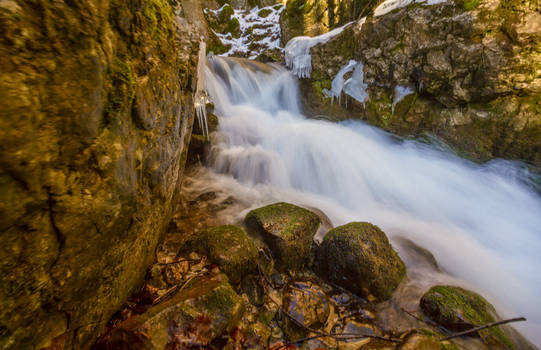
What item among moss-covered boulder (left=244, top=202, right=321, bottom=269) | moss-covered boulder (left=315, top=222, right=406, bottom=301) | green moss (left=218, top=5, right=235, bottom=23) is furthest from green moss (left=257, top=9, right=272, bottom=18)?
moss-covered boulder (left=315, top=222, right=406, bottom=301)

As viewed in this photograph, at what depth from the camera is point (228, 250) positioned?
87.3 inches

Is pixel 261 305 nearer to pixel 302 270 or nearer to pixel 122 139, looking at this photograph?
pixel 302 270

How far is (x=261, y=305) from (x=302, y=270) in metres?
0.88

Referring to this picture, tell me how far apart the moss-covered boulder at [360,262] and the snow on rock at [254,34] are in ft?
46.9

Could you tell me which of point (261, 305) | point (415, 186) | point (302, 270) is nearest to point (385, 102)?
point (415, 186)

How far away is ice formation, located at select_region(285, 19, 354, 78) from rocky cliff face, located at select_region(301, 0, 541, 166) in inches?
61.8

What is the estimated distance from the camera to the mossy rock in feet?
7.19

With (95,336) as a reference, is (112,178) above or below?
above

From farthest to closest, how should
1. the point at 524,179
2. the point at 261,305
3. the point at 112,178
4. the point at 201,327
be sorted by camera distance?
the point at 524,179
the point at 261,305
the point at 201,327
the point at 112,178

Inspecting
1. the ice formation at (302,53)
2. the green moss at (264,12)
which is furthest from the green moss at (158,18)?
the green moss at (264,12)

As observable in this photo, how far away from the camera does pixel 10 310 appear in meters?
0.77

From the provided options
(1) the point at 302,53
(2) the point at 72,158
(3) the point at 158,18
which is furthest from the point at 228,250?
(1) the point at 302,53

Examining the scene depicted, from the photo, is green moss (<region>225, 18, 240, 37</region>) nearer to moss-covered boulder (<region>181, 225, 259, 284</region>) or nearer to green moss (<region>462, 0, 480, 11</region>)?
green moss (<region>462, 0, 480, 11</region>)

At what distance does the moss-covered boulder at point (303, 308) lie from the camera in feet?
6.51
